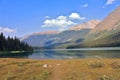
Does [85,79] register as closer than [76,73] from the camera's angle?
Yes

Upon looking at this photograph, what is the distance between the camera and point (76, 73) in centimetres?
2677

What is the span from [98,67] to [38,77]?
21.6 ft

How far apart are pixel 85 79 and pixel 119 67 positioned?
469 cm

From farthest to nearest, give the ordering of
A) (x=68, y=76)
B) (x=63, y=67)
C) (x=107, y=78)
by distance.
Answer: (x=63, y=67) < (x=68, y=76) < (x=107, y=78)

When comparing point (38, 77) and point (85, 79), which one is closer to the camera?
point (85, 79)

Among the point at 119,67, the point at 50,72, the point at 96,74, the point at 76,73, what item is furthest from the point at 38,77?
the point at 119,67

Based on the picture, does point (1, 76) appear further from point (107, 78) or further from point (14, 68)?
point (107, 78)

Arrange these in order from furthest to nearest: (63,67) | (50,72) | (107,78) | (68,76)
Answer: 1. (63,67)
2. (50,72)
3. (68,76)
4. (107,78)

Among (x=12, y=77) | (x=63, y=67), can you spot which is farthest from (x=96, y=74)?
(x=12, y=77)

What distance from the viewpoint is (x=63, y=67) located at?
3027cm

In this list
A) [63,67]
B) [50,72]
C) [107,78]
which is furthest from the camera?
[63,67]

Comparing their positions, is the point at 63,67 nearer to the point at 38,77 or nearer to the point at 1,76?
the point at 38,77

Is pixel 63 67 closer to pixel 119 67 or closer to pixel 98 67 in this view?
pixel 98 67

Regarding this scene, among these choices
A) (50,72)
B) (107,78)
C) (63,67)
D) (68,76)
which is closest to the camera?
(107,78)
